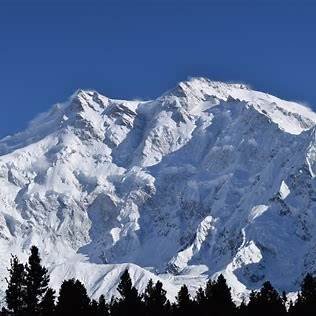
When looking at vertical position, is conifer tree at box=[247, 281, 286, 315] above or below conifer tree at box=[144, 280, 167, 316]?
below

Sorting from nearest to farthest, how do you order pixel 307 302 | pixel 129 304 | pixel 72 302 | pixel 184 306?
pixel 72 302 → pixel 129 304 → pixel 184 306 → pixel 307 302

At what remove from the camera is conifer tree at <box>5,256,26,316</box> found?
3858 inches

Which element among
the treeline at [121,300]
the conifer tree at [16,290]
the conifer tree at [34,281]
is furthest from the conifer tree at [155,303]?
the conifer tree at [16,290]

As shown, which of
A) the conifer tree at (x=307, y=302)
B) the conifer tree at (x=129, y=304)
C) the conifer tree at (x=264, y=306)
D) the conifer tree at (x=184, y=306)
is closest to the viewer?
the conifer tree at (x=129, y=304)

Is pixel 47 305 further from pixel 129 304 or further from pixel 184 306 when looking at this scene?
pixel 184 306

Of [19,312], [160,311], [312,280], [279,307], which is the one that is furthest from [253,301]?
[19,312]

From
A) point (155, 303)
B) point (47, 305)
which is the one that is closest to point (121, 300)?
point (155, 303)

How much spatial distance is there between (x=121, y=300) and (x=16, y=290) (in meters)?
20.1

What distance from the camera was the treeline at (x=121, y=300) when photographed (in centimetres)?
9831

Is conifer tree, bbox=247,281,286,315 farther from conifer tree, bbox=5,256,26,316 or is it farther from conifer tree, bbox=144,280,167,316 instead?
conifer tree, bbox=5,256,26,316

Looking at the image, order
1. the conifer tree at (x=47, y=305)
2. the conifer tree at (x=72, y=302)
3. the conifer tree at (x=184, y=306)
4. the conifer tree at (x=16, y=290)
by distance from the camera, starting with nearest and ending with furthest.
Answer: the conifer tree at (x=47, y=305) → the conifer tree at (x=16, y=290) → the conifer tree at (x=72, y=302) → the conifer tree at (x=184, y=306)

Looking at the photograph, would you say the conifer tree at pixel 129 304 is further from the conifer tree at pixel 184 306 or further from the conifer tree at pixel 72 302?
the conifer tree at pixel 72 302

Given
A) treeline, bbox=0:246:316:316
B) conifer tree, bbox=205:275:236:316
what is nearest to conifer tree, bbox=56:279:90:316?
treeline, bbox=0:246:316:316

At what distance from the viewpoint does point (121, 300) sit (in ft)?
381
